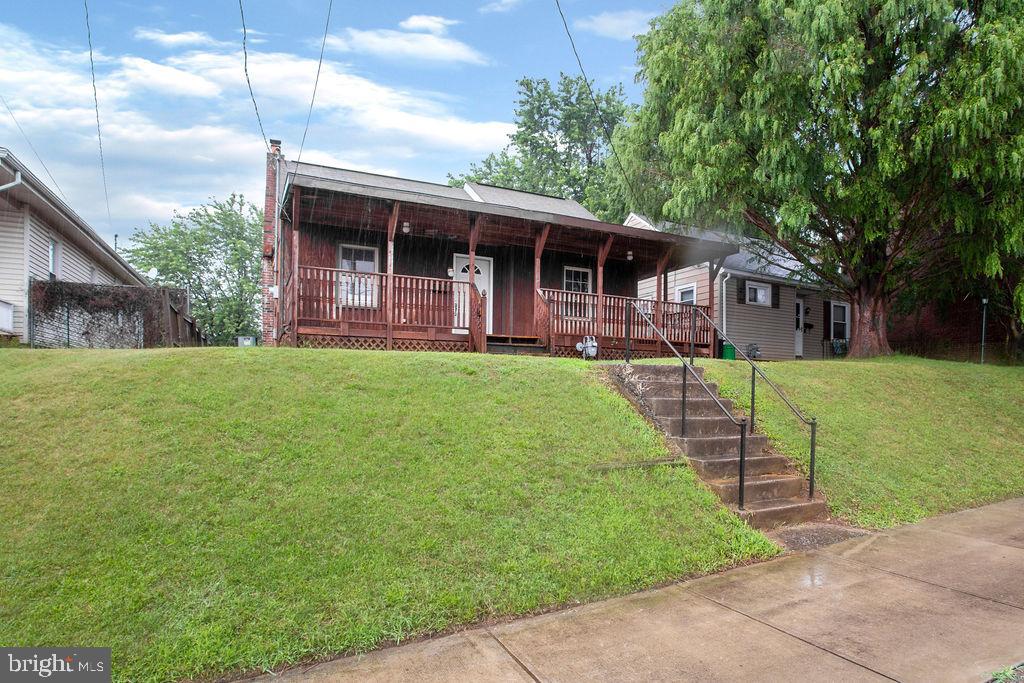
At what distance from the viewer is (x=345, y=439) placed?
198 inches

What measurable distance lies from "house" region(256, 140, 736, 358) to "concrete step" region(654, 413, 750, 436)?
2.49 meters

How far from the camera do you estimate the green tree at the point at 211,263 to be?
33500 mm

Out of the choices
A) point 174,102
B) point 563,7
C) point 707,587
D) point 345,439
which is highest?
point 563,7

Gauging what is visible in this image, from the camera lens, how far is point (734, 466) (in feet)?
19.2

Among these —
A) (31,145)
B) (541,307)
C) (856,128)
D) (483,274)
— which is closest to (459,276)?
(483,274)

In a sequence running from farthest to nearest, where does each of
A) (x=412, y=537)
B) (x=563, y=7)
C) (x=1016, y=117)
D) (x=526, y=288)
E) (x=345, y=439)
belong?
(x=526, y=288) → (x=1016, y=117) → (x=563, y=7) → (x=345, y=439) → (x=412, y=537)

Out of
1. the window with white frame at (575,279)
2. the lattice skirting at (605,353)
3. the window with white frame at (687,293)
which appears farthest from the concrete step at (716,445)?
the window with white frame at (687,293)

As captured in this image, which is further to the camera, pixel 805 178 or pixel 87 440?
pixel 805 178

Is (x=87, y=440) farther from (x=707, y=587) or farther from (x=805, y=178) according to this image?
(x=805, y=178)

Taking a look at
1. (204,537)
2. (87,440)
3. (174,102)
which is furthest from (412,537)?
(174,102)

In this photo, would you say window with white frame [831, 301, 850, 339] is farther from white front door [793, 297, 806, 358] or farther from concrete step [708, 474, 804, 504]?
concrete step [708, 474, 804, 504]

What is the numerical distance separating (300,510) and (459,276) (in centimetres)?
939

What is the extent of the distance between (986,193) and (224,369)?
13807 millimetres

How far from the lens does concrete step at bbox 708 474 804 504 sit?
5363mm
